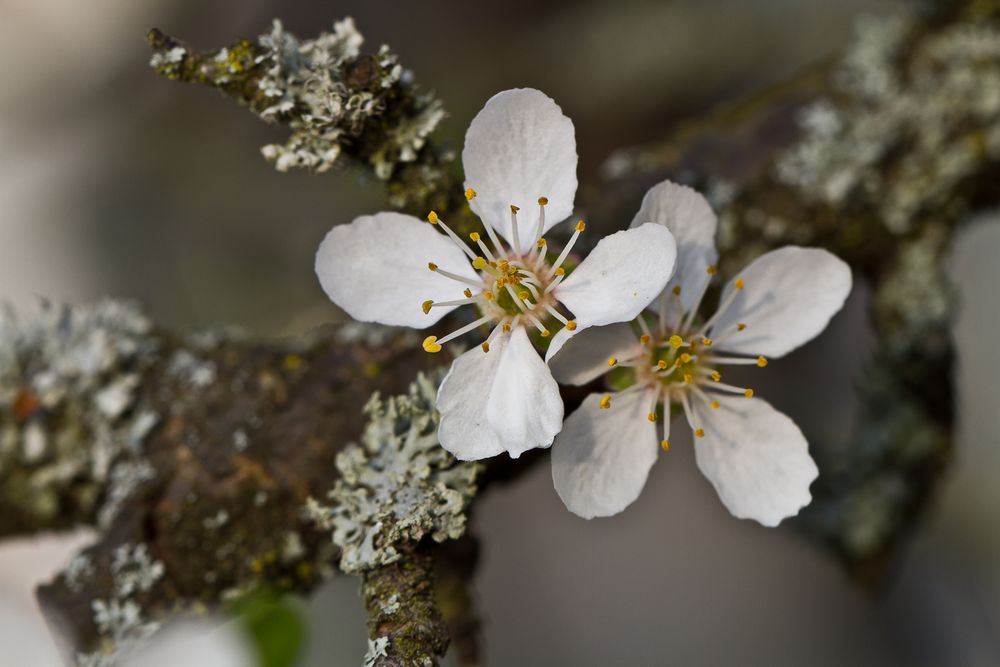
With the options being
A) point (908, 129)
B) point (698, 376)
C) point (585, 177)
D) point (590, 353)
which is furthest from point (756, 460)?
point (585, 177)

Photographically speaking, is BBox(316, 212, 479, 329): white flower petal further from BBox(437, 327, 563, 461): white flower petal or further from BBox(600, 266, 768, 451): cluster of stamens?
BBox(600, 266, 768, 451): cluster of stamens

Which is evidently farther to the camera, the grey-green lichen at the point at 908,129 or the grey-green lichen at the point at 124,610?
the grey-green lichen at the point at 908,129

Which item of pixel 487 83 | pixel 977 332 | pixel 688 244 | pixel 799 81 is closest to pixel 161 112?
pixel 487 83

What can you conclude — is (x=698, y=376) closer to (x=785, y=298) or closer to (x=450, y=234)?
(x=785, y=298)

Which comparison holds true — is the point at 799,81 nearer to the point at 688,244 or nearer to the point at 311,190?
the point at 688,244

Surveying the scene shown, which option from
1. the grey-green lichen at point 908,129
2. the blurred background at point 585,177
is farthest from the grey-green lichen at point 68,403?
the grey-green lichen at point 908,129

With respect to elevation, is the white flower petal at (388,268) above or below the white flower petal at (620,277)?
above

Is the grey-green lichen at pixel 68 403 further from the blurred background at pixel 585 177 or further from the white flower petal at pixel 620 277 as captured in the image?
the blurred background at pixel 585 177
